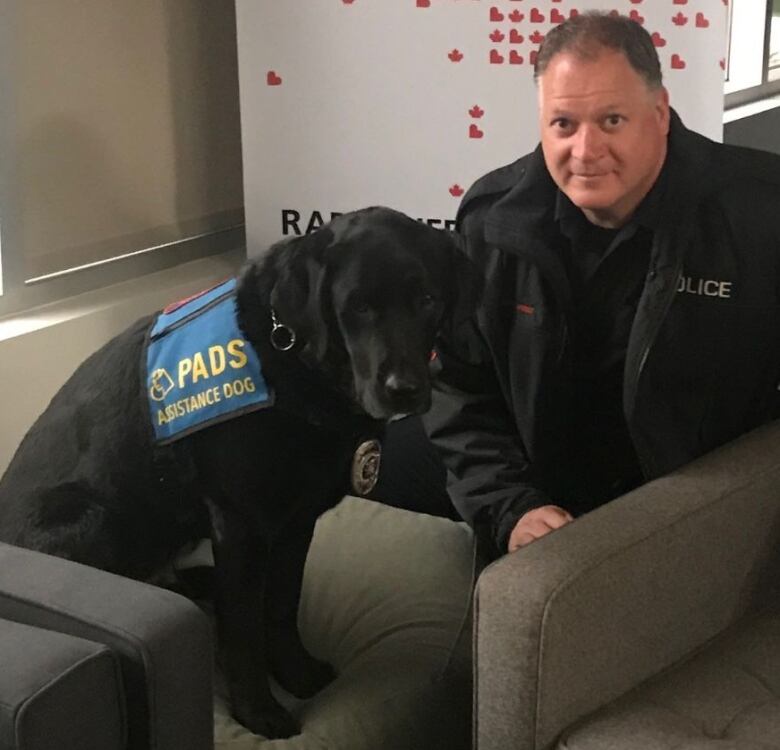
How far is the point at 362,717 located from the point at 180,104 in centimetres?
152

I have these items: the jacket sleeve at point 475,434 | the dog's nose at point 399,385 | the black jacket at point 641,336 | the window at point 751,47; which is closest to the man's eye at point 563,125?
the black jacket at point 641,336

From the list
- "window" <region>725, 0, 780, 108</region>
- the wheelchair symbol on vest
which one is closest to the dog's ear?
the wheelchair symbol on vest

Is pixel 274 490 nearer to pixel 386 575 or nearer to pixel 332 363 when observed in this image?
pixel 332 363

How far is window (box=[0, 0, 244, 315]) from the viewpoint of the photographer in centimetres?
228

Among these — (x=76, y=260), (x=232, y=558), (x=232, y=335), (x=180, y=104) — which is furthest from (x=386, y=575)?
(x=180, y=104)

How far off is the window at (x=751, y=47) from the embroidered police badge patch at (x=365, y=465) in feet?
7.43

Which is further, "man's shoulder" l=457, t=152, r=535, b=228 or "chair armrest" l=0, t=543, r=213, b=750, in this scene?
"man's shoulder" l=457, t=152, r=535, b=228

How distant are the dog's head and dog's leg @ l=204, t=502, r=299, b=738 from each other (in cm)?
23

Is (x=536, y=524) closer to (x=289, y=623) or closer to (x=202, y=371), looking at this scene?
(x=289, y=623)

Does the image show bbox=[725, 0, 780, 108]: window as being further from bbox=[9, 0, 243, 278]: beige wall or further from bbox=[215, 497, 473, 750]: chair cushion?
bbox=[215, 497, 473, 750]: chair cushion

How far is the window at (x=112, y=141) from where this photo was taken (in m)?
2.28

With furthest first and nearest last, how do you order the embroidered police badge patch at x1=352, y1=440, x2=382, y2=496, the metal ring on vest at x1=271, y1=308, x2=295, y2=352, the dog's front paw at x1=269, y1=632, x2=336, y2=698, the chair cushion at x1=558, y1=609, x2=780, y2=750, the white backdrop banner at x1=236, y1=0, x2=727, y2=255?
the white backdrop banner at x1=236, y1=0, x2=727, y2=255 → the dog's front paw at x1=269, y1=632, x2=336, y2=698 → the embroidered police badge patch at x1=352, y1=440, x2=382, y2=496 → the metal ring on vest at x1=271, y1=308, x2=295, y2=352 → the chair cushion at x1=558, y1=609, x2=780, y2=750

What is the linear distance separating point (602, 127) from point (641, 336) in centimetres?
29

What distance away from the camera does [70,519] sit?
151 centimetres
